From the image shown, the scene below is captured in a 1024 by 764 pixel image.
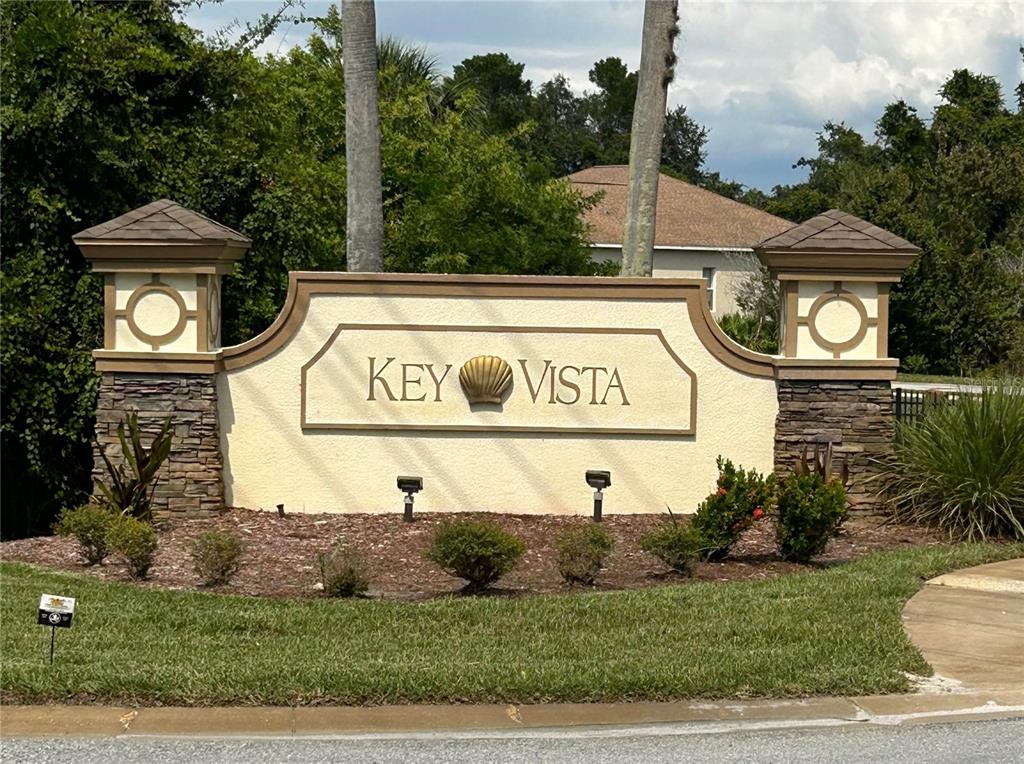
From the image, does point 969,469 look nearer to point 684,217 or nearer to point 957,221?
point 957,221

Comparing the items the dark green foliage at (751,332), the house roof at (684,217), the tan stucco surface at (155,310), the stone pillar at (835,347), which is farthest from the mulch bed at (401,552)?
the house roof at (684,217)

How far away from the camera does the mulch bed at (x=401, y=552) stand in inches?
384

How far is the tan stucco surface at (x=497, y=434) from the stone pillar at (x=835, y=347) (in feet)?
0.97

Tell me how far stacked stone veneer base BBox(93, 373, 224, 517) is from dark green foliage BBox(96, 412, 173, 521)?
0.45ft

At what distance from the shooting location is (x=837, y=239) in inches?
479

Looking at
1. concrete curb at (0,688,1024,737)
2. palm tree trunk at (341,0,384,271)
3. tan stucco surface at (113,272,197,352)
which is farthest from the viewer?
palm tree trunk at (341,0,384,271)

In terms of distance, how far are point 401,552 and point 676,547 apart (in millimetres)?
2451

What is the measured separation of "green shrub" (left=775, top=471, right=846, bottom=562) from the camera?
397 inches

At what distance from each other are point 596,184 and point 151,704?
35270mm

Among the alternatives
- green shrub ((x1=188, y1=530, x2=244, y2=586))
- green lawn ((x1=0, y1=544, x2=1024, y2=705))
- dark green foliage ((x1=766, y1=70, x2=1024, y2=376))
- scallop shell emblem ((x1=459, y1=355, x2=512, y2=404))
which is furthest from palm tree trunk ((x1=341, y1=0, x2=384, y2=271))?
dark green foliage ((x1=766, y1=70, x2=1024, y2=376))

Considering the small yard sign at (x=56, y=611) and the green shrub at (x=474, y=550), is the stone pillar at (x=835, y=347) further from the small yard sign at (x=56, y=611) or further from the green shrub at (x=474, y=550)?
the small yard sign at (x=56, y=611)

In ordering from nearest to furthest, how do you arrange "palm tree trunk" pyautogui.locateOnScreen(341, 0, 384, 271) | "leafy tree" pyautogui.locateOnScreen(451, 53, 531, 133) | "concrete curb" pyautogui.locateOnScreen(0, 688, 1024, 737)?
"concrete curb" pyautogui.locateOnScreen(0, 688, 1024, 737)
"palm tree trunk" pyautogui.locateOnScreen(341, 0, 384, 271)
"leafy tree" pyautogui.locateOnScreen(451, 53, 531, 133)

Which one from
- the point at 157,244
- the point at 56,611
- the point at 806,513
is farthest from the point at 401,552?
the point at 56,611

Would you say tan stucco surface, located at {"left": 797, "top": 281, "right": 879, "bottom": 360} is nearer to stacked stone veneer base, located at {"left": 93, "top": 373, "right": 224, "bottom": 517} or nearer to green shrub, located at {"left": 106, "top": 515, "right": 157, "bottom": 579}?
stacked stone veneer base, located at {"left": 93, "top": 373, "right": 224, "bottom": 517}
